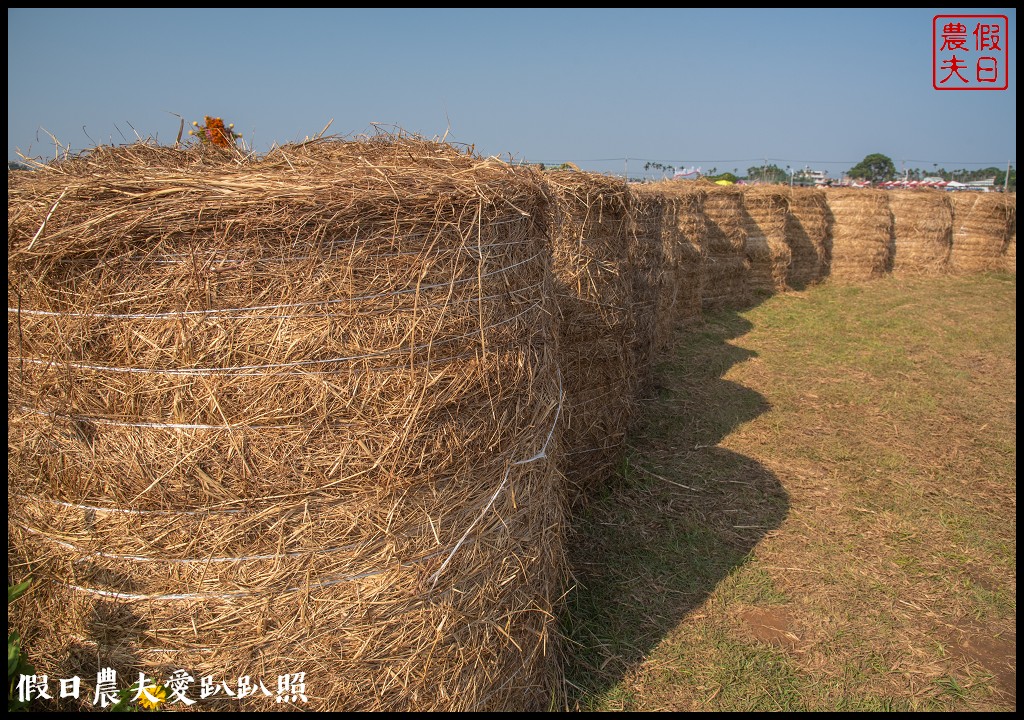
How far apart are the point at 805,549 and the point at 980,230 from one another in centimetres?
1491

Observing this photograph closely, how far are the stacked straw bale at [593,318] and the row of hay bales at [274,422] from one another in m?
1.87

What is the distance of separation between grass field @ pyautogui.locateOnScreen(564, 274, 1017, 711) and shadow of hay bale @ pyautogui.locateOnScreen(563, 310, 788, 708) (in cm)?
1

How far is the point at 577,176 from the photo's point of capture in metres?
4.50

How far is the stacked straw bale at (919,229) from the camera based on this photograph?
14809 millimetres

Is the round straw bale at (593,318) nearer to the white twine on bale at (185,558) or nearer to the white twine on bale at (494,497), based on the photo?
the white twine on bale at (494,497)

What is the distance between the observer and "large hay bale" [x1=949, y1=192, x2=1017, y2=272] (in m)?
15.2

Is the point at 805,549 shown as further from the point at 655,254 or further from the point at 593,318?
the point at 655,254

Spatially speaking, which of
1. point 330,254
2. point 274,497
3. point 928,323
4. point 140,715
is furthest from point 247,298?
point 928,323

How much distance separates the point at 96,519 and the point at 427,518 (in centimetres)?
107

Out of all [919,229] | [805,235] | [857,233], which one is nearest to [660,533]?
[805,235]

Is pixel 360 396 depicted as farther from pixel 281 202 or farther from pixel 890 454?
pixel 890 454

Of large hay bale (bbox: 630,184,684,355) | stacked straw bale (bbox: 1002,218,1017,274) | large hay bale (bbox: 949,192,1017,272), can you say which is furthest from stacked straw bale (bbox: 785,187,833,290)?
large hay bale (bbox: 630,184,684,355)

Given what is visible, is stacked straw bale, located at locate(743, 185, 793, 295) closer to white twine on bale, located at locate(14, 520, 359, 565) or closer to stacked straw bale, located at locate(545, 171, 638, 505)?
stacked straw bale, located at locate(545, 171, 638, 505)

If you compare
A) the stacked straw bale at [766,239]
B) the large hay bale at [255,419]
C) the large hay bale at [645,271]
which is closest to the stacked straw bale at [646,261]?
the large hay bale at [645,271]
